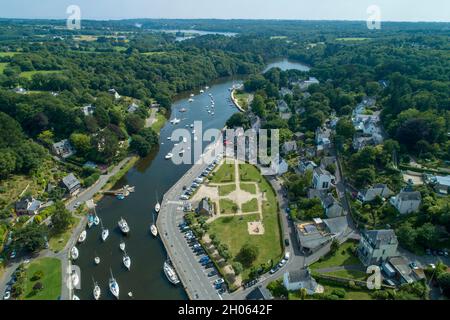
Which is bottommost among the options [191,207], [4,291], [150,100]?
[4,291]

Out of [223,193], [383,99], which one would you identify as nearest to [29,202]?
[223,193]

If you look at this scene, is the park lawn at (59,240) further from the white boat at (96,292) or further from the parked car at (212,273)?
the parked car at (212,273)

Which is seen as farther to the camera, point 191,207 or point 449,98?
point 449,98

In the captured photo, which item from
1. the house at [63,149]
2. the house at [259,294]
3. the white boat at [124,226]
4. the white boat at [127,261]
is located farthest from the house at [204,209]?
the house at [63,149]

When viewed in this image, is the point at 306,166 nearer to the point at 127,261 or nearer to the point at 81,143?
the point at 127,261

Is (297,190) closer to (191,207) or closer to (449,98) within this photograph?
(191,207)

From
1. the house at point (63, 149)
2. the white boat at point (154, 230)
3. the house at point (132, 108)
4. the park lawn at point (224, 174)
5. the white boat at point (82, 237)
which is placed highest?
the house at point (132, 108)

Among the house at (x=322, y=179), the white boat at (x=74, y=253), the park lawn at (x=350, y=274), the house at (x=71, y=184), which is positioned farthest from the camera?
the house at (x=71, y=184)

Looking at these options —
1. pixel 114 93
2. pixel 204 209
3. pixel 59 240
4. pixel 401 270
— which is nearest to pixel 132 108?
pixel 114 93
